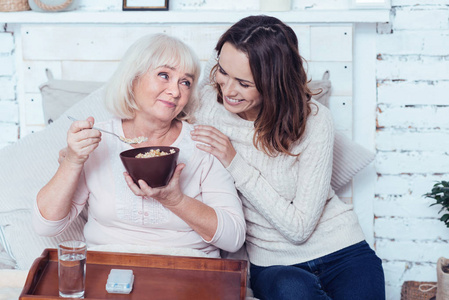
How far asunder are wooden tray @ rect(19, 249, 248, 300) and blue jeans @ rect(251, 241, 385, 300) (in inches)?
10.7

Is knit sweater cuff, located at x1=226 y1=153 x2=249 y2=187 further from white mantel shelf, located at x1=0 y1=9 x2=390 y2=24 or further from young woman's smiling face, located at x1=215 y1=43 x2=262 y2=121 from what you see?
white mantel shelf, located at x1=0 y1=9 x2=390 y2=24

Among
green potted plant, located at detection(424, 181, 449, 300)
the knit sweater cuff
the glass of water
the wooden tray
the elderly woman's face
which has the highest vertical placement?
the elderly woman's face

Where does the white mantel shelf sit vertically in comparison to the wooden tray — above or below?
above

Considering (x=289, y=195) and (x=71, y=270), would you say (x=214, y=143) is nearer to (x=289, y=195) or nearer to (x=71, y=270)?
(x=289, y=195)

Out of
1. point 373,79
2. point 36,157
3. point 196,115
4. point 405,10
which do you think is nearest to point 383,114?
point 373,79

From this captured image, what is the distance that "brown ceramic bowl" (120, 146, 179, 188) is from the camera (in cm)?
132

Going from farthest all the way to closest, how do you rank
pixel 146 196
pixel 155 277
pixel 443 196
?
pixel 443 196 → pixel 146 196 → pixel 155 277

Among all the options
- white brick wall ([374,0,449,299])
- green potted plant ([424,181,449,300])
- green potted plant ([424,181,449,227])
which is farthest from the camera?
white brick wall ([374,0,449,299])

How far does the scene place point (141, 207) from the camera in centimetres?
158

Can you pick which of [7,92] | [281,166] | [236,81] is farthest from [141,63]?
[7,92]

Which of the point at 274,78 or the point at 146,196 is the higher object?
the point at 274,78

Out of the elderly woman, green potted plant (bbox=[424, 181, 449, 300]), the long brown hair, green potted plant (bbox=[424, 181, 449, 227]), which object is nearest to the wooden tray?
the elderly woman

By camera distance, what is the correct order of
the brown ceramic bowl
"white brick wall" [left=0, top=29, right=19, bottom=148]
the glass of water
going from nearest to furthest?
the glass of water, the brown ceramic bowl, "white brick wall" [left=0, top=29, right=19, bottom=148]

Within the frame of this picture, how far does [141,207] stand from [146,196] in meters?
0.05
